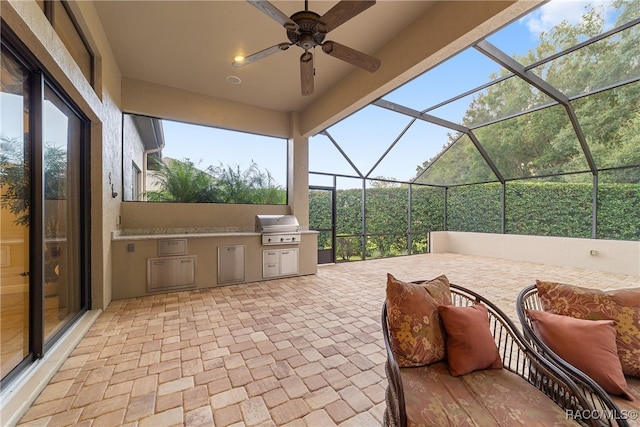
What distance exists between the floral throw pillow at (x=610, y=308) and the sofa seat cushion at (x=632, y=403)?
44 mm

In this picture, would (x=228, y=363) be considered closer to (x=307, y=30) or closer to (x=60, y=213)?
(x=60, y=213)

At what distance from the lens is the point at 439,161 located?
24.9 feet

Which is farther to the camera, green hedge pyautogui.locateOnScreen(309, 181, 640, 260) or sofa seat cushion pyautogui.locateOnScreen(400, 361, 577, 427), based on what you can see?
green hedge pyautogui.locateOnScreen(309, 181, 640, 260)

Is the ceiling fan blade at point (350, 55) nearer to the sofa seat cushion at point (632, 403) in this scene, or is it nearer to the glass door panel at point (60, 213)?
the glass door panel at point (60, 213)

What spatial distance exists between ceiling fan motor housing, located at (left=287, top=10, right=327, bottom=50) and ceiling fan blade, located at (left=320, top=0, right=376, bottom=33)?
0.19ft

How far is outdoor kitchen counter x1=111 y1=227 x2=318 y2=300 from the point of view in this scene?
3664 mm

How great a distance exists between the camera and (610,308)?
55.6 inches

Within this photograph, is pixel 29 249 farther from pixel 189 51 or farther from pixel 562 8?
pixel 562 8

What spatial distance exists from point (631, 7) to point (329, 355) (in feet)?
17.7

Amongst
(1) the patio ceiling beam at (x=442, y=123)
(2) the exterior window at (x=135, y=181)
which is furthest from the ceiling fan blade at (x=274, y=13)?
(2) the exterior window at (x=135, y=181)

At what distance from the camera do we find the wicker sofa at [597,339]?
43.3 inches

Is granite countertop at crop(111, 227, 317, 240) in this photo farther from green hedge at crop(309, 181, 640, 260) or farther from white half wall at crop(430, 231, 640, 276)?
white half wall at crop(430, 231, 640, 276)

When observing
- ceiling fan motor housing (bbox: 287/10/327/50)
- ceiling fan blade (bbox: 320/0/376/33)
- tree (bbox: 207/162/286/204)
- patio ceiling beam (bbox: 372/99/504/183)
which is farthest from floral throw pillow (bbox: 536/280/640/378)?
tree (bbox: 207/162/286/204)

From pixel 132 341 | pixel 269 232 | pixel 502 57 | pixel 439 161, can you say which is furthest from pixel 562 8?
pixel 132 341
